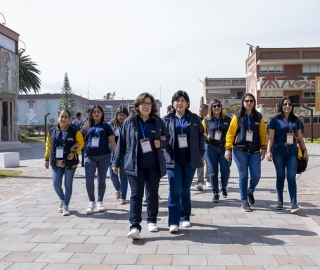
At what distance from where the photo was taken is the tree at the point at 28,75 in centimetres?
5041

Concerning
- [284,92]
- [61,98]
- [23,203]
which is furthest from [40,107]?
[23,203]

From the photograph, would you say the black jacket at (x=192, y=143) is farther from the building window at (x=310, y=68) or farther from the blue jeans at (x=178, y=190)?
the building window at (x=310, y=68)

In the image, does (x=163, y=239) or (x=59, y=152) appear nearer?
(x=163, y=239)

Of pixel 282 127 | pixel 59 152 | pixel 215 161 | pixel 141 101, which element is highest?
pixel 141 101

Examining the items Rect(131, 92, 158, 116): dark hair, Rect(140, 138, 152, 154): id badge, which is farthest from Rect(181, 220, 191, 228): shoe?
Rect(131, 92, 158, 116): dark hair

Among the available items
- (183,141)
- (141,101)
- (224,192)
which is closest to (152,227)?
(183,141)

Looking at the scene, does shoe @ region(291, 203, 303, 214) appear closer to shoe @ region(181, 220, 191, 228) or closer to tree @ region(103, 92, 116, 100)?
shoe @ region(181, 220, 191, 228)

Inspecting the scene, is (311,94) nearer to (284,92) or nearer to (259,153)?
(284,92)

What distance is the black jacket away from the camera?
5.52 metres

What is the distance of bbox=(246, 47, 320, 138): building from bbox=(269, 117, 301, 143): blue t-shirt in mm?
44486

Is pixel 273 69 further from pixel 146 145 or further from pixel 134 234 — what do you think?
pixel 134 234

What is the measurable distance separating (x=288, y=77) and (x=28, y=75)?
32.6 metres

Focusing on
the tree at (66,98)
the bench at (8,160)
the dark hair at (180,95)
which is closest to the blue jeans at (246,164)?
the dark hair at (180,95)

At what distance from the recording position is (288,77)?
51.1 meters
